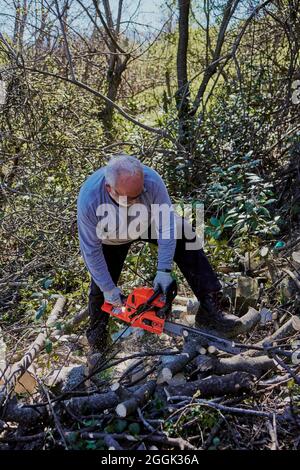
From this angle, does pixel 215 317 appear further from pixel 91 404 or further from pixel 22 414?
pixel 22 414

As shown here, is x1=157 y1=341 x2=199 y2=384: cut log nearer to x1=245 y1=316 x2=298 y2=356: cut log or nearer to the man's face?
x1=245 y1=316 x2=298 y2=356: cut log

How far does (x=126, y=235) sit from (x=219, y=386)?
126cm

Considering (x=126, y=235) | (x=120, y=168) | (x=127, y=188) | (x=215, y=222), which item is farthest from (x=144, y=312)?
(x=215, y=222)

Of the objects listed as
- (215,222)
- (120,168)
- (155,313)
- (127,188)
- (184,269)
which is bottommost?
(155,313)

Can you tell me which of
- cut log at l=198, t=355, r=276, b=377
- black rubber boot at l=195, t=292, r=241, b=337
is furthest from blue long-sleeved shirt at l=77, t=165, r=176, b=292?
cut log at l=198, t=355, r=276, b=377

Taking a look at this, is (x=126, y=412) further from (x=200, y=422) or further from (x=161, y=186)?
(x=161, y=186)

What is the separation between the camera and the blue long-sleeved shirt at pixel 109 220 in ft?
11.2

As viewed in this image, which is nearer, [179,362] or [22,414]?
[22,414]

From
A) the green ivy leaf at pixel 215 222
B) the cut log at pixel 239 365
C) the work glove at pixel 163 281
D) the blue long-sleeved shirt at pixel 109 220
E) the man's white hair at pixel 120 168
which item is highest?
the man's white hair at pixel 120 168

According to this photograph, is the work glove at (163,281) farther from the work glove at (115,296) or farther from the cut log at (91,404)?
the cut log at (91,404)

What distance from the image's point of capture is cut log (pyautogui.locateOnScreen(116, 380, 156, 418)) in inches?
109

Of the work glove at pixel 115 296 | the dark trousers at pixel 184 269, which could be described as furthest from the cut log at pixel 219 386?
the dark trousers at pixel 184 269

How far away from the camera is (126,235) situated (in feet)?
12.1
